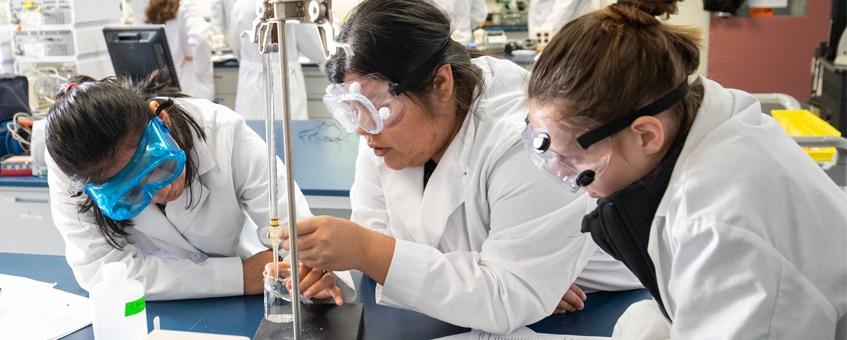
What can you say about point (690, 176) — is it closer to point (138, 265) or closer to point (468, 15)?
point (138, 265)

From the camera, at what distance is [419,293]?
4.98 ft

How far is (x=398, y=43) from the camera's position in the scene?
4.85ft

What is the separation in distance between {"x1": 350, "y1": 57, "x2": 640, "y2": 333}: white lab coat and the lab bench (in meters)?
1.02

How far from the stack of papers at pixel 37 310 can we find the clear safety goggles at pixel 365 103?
0.74 metres

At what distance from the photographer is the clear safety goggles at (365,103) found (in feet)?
4.79

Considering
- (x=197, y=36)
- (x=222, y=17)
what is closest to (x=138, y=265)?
(x=197, y=36)

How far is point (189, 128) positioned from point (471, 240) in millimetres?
720

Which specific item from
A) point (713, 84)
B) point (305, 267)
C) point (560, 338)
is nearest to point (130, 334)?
point (305, 267)

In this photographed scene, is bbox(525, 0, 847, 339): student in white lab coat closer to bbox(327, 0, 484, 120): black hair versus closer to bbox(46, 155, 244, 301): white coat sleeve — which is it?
bbox(327, 0, 484, 120): black hair

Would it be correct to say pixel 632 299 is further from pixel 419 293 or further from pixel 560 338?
pixel 419 293

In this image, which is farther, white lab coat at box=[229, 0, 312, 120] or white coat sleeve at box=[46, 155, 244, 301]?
white lab coat at box=[229, 0, 312, 120]

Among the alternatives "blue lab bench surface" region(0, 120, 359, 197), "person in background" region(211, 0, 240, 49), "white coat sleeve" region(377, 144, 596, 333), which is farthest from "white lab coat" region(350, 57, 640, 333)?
"person in background" region(211, 0, 240, 49)

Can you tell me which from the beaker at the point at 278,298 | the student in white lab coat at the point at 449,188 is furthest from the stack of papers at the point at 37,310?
the student in white lab coat at the point at 449,188

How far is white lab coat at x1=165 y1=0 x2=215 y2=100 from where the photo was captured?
18.9ft
